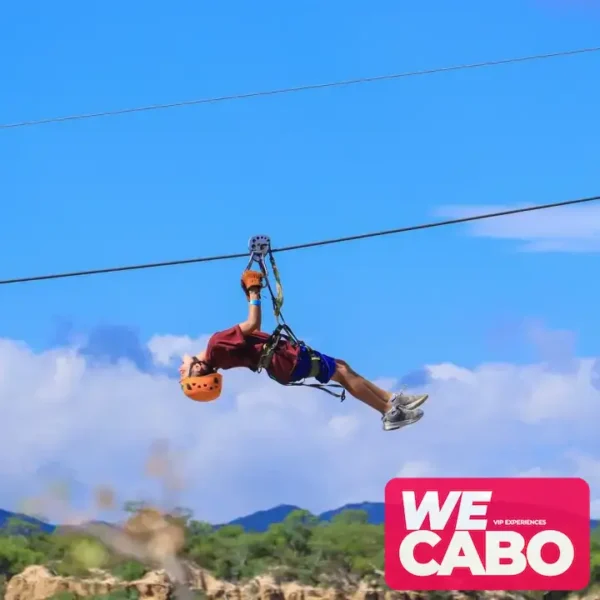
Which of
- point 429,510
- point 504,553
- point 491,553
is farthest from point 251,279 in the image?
point 504,553

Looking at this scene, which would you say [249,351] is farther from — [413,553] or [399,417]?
[413,553]

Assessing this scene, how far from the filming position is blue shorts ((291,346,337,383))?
51.4ft

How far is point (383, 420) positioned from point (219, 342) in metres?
2.06

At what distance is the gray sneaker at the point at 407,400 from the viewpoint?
1639 centimetres

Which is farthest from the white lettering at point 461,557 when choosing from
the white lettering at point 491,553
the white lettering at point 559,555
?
the white lettering at point 559,555

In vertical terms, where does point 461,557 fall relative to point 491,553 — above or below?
below

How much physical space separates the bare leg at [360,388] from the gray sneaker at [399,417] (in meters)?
0.08

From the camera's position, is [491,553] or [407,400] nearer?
[407,400]

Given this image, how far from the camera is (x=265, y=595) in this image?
39.6m

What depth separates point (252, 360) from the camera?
15.6m

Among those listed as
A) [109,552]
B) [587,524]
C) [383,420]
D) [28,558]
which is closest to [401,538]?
[587,524]

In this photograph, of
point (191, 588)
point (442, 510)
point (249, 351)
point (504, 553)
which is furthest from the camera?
point (191, 588)

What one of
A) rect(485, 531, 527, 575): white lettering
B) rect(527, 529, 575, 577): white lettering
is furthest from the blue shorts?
rect(527, 529, 575, 577): white lettering

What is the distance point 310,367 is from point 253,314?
0.85 m
